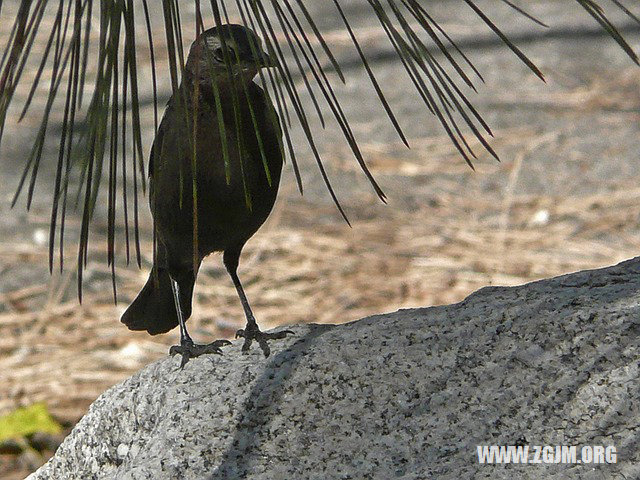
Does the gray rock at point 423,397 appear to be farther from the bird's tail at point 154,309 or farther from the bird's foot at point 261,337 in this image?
the bird's tail at point 154,309

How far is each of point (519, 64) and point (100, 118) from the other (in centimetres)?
629

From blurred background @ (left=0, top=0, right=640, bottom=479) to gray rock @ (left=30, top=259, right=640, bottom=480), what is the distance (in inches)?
85.6

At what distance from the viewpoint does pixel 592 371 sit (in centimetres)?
227

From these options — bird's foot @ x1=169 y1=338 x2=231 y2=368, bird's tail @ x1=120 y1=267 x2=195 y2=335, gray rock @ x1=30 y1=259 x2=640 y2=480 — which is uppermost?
gray rock @ x1=30 y1=259 x2=640 y2=480

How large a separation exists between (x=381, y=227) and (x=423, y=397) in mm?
3636

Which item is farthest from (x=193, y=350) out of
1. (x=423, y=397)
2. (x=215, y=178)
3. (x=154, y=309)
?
(x=154, y=309)

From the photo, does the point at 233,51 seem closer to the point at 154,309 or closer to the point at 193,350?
the point at 193,350

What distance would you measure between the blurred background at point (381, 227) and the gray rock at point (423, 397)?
7.13 feet

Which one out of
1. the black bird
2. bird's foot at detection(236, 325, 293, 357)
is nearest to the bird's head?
the black bird

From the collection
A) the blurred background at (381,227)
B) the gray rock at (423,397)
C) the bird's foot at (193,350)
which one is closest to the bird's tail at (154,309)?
the bird's foot at (193,350)

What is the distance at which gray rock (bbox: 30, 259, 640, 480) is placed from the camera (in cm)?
219

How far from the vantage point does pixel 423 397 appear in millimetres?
2365

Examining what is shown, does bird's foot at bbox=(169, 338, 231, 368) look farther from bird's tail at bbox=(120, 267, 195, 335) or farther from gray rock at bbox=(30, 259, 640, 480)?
bird's tail at bbox=(120, 267, 195, 335)

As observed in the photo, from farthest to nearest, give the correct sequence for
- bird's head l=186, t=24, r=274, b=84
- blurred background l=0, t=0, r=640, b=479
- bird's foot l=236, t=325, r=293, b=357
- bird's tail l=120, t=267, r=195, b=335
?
blurred background l=0, t=0, r=640, b=479 < bird's tail l=120, t=267, r=195, b=335 < bird's foot l=236, t=325, r=293, b=357 < bird's head l=186, t=24, r=274, b=84
